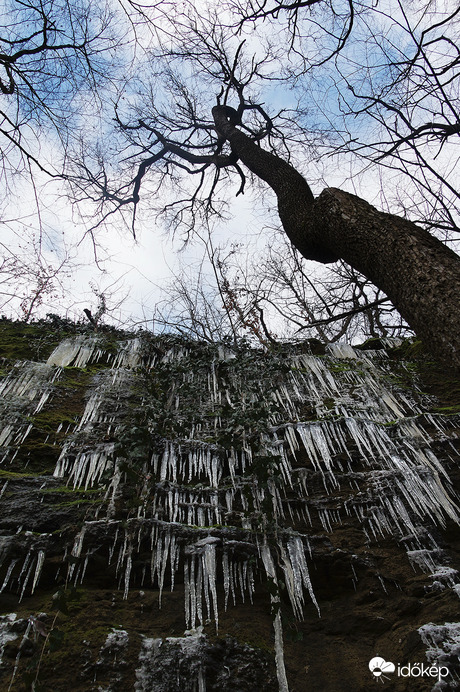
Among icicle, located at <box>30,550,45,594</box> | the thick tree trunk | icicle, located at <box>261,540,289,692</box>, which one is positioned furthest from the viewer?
icicle, located at <box>30,550,45,594</box>

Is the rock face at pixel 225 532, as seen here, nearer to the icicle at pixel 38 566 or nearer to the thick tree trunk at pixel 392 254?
the icicle at pixel 38 566

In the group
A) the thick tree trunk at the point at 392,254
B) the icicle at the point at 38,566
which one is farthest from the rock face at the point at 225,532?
the thick tree trunk at the point at 392,254

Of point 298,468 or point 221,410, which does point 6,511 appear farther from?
point 298,468

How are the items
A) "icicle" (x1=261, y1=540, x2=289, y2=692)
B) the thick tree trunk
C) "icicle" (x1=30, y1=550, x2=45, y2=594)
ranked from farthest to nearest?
"icicle" (x1=30, y1=550, x2=45, y2=594)
"icicle" (x1=261, y1=540, x2=289, y2=692)
the thick tree trunk

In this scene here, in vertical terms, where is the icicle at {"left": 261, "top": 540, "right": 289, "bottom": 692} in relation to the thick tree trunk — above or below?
below

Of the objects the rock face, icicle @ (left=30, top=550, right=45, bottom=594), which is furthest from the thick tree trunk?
icicle @ (left=30, top=550, right=45, bottom=594)

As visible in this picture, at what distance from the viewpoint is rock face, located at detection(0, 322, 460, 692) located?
2.07 meters

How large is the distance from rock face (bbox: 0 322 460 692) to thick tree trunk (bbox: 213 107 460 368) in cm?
172

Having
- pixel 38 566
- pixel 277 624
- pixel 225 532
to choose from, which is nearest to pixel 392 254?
pixel 225 532

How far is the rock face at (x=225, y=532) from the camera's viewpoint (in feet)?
6.78

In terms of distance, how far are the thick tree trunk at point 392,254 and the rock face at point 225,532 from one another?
1.72 meters

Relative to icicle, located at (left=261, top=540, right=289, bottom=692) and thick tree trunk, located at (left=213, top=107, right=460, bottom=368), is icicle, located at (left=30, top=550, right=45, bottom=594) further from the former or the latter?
thick tree trunk, located at (left=213, top=107, right=460, bottom=368)

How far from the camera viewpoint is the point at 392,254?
2.33 metres

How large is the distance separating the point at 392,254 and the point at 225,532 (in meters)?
2.27
